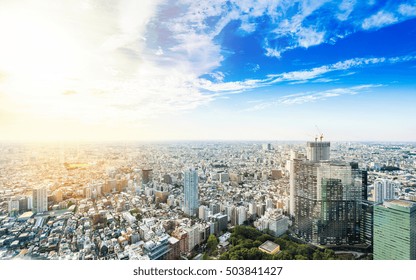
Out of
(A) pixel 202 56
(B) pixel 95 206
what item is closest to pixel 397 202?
(A) pixel 202 56

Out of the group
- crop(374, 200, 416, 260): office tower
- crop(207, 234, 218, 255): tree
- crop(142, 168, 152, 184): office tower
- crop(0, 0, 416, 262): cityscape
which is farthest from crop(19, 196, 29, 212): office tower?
crop(374, 200, 416, 260): office tower

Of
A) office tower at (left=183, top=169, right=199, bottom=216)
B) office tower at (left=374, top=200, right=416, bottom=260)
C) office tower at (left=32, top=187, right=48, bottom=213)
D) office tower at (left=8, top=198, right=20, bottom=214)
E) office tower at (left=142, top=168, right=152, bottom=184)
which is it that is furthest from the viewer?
office tower at (left=142, top=168, right=152, bottom=184)

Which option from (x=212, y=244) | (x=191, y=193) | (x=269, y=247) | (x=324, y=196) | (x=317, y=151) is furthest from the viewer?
(x=191, y=193)

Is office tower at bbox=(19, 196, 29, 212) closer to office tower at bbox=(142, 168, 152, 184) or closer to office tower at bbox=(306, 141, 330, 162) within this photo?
office tower at bbox=(142, 168, 152, 184)

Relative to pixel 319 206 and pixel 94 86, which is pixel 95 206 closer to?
pixel 94 86

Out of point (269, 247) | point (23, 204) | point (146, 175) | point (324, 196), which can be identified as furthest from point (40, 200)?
point (324, 196)

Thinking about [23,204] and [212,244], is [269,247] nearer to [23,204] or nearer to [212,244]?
[212,244]

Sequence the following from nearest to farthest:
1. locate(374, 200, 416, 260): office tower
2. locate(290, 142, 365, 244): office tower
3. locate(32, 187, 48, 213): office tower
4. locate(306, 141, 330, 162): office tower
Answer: locate(374, 200, 416, 260): office tower, locate(32, 187, 48, 213): office tower, locate(306, 141, 330, 162): office tower, locate(290, 142, 365, 244): office tower
